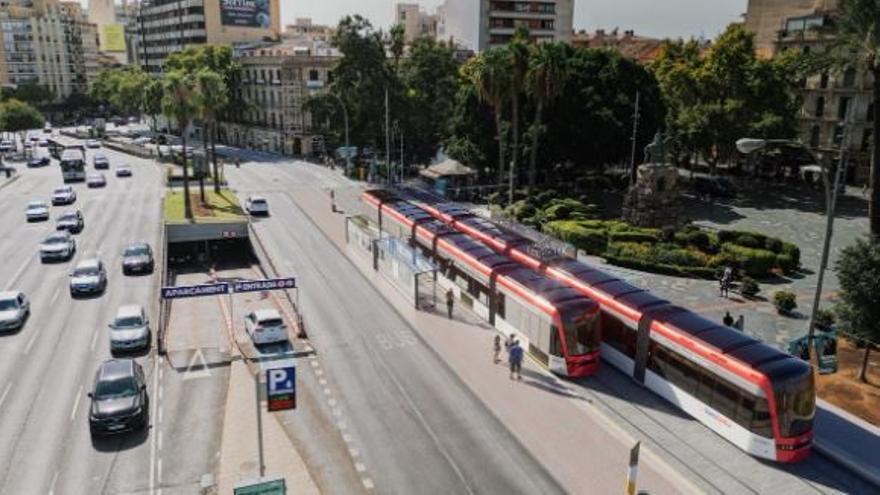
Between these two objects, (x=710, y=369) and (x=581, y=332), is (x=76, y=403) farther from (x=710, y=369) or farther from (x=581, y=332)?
(x=710, y=369)

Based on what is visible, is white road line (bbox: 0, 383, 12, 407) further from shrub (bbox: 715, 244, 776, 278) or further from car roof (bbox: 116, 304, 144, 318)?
shrub (bbox: 715, 244, 776, 278)

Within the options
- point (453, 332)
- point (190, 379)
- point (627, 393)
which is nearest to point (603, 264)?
point (453, 332)

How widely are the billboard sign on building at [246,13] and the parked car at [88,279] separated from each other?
368 feet

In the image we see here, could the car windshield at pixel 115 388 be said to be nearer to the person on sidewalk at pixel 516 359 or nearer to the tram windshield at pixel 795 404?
the person on sidewalk at pixel 516 359

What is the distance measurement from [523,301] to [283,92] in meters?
82.8

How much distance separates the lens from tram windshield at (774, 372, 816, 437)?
2092 centimetres

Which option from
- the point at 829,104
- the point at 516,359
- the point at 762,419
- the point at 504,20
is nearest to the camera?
the point at 762,419

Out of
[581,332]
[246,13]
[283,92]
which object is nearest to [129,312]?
[581,332]

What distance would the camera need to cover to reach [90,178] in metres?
74.2

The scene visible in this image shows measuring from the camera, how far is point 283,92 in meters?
103

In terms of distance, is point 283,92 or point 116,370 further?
point 283,92

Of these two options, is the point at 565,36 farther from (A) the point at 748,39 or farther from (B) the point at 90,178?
(B) the point at 90,178

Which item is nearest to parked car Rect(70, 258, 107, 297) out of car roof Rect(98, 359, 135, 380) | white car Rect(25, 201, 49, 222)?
car roof Rect(98, 359, 135, 380)

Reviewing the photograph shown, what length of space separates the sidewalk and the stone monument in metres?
20.4
